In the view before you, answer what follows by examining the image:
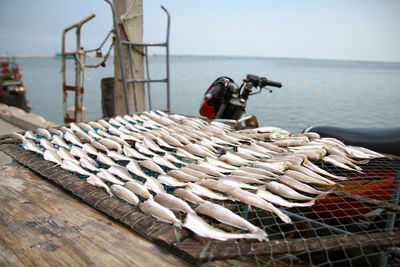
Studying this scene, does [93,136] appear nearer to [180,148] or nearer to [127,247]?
[180,148]

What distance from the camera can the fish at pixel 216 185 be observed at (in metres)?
2.33

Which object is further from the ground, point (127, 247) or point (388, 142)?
point (388, 142)

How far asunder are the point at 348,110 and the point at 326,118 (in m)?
4.42

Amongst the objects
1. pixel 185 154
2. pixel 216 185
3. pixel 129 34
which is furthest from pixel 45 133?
pixel 129 34

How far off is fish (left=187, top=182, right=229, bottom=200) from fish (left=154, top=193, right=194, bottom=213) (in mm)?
215

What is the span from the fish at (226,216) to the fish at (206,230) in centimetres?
9

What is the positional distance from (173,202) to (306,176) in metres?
1.31

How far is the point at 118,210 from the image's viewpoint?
209 cm

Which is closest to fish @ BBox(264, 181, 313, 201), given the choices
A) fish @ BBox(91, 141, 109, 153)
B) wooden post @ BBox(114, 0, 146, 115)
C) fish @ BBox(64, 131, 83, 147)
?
fish @ BBox(91, 141, 109, 153)

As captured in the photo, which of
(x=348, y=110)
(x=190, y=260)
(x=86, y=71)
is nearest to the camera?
(x=190, y=260)

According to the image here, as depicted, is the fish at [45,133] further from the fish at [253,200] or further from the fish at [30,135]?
the fish at [253,200]

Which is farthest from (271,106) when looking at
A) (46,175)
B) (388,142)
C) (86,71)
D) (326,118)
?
(46,175)

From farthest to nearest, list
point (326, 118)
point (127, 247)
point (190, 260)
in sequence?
point (326, 118) → point (127, 247) → point (190, 260)

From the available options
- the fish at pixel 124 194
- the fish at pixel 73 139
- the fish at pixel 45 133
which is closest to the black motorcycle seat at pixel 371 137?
the fish at pixel 124 194
